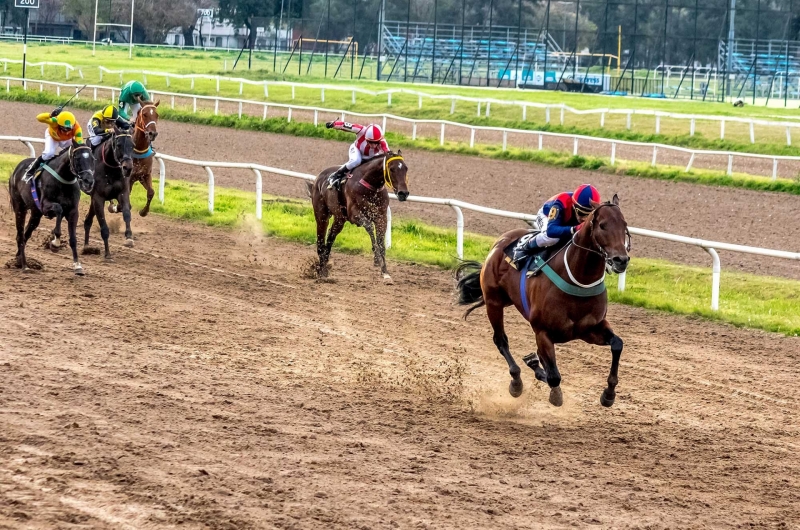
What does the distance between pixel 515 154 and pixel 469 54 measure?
22.7 meters

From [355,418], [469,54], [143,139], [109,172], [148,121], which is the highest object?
[469,54]

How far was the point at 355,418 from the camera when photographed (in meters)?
7.35

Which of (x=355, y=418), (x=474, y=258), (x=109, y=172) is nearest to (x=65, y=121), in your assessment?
(x=109, y=172)

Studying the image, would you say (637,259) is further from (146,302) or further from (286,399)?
(286,399)

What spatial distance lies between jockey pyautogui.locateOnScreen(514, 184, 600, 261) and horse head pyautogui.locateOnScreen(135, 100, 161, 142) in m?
9.06

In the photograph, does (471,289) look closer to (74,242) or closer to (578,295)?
(578,295)

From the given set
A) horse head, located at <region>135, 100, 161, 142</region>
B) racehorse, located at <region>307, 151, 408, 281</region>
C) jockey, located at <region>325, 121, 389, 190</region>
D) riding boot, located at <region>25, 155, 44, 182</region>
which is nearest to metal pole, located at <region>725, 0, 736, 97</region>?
horse head, located at <region>135, 100, 161, 142</region>

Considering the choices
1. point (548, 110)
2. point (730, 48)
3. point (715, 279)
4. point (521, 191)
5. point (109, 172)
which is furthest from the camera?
point (730, 48)

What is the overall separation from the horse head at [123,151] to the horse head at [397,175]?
11.3 feet

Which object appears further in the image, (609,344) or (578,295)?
(609,344)

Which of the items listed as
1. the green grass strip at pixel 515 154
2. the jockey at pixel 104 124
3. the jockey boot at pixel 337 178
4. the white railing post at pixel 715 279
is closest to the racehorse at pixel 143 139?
the jockey at pixel 104 124

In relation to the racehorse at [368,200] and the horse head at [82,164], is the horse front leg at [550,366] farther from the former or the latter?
the horse head at [82,164]

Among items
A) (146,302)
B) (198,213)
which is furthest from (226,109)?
(146,302)

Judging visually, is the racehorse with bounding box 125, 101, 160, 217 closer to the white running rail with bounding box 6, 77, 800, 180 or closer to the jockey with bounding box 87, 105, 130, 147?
the jockey with bounding box 87, 105, 130, 147
